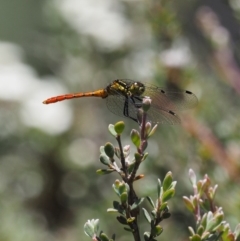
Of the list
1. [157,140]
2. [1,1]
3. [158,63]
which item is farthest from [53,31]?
[1,1]

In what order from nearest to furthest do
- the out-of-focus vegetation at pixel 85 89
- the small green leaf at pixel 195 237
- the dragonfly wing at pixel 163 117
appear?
the small green leaf at pixel 195 237
the dragonfly wing at pixel 163 117
the out-of-focus vegetation at pixel 85 89

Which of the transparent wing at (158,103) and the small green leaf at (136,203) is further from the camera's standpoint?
the transparent wing at (158,103)

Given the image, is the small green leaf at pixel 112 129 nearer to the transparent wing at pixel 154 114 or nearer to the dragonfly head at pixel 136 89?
the transparent wing at pixel 154 114

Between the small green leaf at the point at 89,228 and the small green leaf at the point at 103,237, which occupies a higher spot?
the small green leaf at the point at 103,237

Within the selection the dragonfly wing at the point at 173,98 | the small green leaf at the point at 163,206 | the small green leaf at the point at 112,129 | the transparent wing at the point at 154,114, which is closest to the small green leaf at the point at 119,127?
the small green leaf at the point at 112,129

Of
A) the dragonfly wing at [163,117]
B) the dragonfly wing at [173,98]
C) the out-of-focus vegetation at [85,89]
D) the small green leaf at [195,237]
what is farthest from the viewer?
the out-of-focus vegetation at [85,89]

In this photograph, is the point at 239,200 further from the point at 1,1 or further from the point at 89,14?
the point at 1,1
